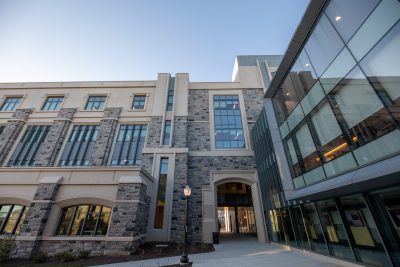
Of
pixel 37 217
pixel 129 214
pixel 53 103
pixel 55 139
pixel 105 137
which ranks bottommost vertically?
pixel 37 217

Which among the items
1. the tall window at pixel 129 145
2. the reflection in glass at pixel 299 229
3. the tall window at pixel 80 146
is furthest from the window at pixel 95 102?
the reflection in glass at pixel 299 229

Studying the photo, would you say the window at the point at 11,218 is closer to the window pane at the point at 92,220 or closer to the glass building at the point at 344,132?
the window pane at the point at 92,220

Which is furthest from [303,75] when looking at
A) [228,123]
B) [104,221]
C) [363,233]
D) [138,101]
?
[138,101]

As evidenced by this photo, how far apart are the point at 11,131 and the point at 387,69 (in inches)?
1164

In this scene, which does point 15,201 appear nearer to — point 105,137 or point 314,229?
point 105,137

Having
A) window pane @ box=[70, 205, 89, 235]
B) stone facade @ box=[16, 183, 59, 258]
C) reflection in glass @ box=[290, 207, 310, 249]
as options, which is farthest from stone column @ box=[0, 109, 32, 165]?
reflection in glass @ box=[290, 207, 310, 249]

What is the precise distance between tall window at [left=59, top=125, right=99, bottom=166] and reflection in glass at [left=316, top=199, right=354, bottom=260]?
63.5 feet

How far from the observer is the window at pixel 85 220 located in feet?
35.8

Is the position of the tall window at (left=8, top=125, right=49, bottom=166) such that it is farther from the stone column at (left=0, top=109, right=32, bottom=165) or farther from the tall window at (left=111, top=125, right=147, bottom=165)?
the tall window at (left=111, top=125, right=147, bottom=165)

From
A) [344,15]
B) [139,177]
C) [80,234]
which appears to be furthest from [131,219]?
[344,15]

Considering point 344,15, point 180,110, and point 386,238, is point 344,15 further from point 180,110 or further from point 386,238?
point 180,110

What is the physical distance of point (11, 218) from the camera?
11.4 meters

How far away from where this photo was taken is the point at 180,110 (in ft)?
63.4

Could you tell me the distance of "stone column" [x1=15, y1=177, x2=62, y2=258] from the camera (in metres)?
9.69
